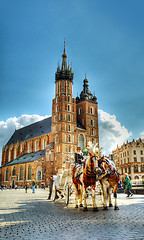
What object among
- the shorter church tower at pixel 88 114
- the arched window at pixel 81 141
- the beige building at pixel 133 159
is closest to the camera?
the beige building at pixel 133 159

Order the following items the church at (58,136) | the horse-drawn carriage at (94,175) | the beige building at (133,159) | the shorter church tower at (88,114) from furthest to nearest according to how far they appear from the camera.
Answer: the shorter church tower at (88,114) → the beige building at (133,159) → the church at (58,136) → the horse-drawn carriage at (94,175)

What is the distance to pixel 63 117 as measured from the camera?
54594 millimetres

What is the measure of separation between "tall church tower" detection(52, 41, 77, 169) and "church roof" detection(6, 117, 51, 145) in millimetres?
6262

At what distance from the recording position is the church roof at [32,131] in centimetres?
6348

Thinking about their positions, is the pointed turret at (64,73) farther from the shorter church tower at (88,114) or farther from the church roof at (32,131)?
the church roof at (32,131)

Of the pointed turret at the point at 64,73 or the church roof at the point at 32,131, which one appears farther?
the church roof at the point at 32,131

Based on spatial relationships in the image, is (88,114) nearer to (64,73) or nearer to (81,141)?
(81,141)

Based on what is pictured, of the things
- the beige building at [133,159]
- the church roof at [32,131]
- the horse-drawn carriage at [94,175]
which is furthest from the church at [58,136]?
the horse-drawn carriage at [94,175]

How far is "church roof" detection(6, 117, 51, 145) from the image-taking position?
63478 millimetres

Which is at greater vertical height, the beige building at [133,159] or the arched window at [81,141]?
the arched window at [81,141]

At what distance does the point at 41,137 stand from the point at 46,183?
49.9 ft

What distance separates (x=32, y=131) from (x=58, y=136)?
18215mm

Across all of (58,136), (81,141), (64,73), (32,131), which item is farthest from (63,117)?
(32,131)

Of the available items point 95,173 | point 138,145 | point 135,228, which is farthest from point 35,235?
point 138,145
